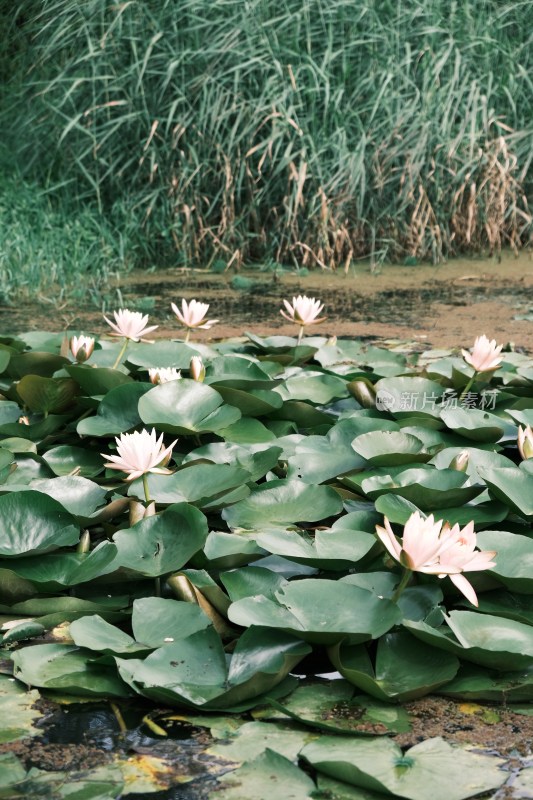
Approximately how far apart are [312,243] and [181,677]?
3707 mm

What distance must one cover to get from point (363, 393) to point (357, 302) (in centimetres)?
180

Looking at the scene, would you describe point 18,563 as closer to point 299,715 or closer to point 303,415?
point 299,715

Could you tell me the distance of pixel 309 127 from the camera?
4832 millimetres

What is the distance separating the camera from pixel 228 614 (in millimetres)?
1340

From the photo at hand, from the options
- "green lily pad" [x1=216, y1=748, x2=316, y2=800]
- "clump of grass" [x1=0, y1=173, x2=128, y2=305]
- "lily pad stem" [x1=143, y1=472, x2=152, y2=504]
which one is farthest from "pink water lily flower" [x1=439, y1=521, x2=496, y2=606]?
"clump of grass" [x1=0, y1=173, x2=128, y2=305]

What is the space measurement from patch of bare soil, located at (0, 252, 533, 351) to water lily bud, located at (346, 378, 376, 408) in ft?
3.18

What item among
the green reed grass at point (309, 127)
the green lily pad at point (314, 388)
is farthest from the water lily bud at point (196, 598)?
the green reed grass at point (309, 127)

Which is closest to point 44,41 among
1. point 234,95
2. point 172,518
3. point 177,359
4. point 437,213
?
point 234,95

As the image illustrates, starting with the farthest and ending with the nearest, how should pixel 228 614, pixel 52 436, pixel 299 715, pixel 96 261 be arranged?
pixel 96 261
pixel 52 436
pixel 228 614
pixel 299 715

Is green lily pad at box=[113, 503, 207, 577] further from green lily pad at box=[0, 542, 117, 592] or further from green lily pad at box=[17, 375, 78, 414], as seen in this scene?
green lily pad at box=[17, 375, 78, 414]

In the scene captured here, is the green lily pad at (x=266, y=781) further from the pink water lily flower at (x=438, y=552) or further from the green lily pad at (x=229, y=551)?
the green lily pad at (x=229, y=551)

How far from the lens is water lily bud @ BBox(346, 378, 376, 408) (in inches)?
87.7

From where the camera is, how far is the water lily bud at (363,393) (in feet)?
7.31

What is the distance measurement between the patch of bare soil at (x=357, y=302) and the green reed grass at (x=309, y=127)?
0.21 metres
